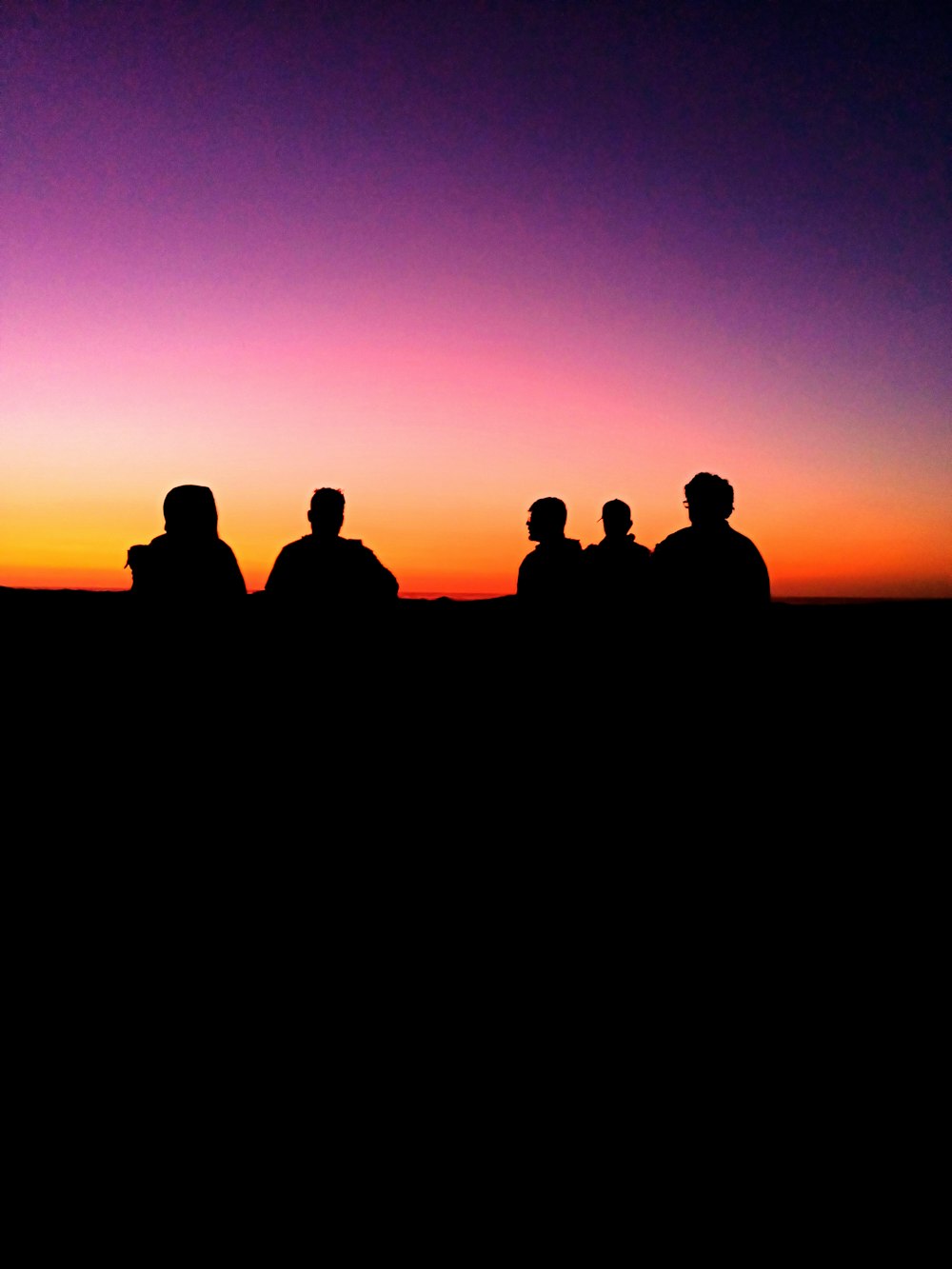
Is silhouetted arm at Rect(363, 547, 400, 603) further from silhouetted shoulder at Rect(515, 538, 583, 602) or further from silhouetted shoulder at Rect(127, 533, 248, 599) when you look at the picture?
silhouetted shoulder at Rect(515, 538, 583, 602)

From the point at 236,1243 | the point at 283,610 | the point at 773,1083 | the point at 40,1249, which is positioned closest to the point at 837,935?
the point at 773,1083

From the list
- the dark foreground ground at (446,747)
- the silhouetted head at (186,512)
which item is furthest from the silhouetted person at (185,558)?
the dark foreground ground at (446,747)

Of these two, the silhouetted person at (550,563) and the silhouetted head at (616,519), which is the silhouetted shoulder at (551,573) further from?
the silhouetted head at (616,519)

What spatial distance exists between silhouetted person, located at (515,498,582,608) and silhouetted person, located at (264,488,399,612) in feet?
5.45

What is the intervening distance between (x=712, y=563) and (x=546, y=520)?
160cm

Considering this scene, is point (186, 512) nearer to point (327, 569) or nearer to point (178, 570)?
point (178, 570)

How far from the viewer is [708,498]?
511 centimetres

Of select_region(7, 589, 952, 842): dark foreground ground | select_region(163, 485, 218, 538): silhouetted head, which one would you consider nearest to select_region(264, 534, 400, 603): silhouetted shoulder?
select_region(7, 589, 952, 842): dark foreground ground

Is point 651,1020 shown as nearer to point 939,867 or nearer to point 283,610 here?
point 939,867

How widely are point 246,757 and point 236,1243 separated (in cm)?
313

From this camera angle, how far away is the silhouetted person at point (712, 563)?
197 inches

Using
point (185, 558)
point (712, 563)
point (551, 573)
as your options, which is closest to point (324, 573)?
point (185, 558)

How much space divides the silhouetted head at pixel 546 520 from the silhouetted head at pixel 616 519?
1261mm

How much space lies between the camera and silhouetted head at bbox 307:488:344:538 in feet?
16.0
